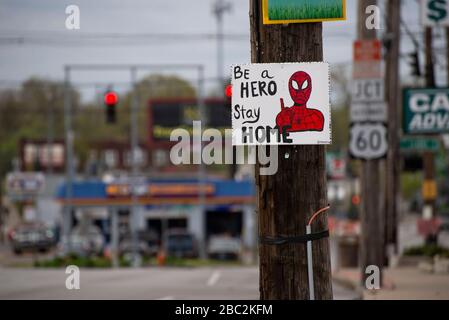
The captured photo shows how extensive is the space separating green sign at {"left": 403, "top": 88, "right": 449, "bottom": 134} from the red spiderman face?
11253 millimetres

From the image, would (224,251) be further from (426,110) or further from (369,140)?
(426,110)

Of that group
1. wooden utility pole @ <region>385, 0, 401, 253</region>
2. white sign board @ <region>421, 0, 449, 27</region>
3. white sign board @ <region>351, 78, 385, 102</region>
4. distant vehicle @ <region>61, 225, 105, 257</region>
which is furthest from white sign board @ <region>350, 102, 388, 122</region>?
distant vehicle @ <region>61, 225, 105, 257</region>

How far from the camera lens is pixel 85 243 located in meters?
55.6

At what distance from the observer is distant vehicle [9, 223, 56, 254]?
61500mm

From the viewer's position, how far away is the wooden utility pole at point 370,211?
19984 mm

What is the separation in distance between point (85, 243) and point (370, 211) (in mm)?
37211

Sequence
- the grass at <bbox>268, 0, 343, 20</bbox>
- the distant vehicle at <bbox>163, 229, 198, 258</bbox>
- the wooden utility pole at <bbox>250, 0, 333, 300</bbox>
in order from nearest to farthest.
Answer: the grass at <bbox>268, 0, 343, 20</bbox>
the wooden utility pole at <bbox>250, 0, 333, 300</bbox>
the distant vehicle at <bbox>163, 229, 198, 258</bbox>

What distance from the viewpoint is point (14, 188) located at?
6944cm

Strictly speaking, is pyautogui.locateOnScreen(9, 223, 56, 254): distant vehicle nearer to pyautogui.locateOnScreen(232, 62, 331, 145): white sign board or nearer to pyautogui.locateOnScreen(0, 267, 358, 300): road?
pyautogui.locateOnScreen(0, 267, 358, 300): road

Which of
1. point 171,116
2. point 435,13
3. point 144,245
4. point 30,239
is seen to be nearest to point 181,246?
point 144,245

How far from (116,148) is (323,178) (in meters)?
100.0

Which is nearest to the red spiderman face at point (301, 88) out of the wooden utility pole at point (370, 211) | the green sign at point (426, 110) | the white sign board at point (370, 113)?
the green sign at point (426, 110)
